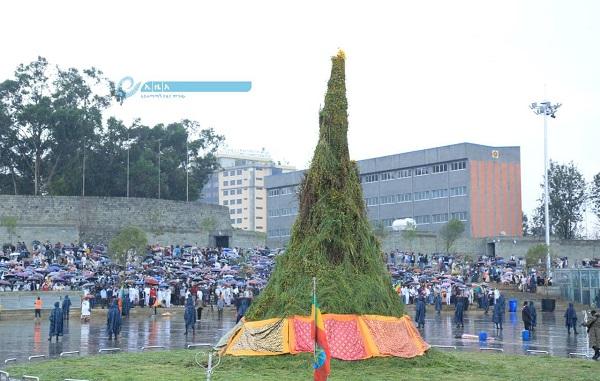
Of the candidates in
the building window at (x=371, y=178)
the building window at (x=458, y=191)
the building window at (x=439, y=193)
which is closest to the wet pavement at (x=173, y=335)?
the building window at (x=458, y=191)

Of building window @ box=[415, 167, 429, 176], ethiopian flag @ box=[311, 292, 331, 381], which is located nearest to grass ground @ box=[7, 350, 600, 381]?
ethiopian flag @ box=[311, 292, 331, 381]

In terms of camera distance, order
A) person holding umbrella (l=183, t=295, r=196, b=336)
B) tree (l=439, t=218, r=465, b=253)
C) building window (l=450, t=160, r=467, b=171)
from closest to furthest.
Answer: person holding umbrella (l=183, t=295, r=196, b=336)
tree (l=439, t=218, r=465, b=253)
building window (l=450, t=160, r=467, b=171)

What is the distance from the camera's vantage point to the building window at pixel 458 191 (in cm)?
7589

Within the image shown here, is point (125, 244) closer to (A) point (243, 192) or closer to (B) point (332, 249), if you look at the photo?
(B) point (332, 249)

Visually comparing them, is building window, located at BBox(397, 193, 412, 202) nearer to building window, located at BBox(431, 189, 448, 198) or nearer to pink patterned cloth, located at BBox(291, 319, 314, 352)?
building window, located at BBox(431, 189, 448, 198)

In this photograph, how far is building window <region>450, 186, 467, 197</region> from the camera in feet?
249

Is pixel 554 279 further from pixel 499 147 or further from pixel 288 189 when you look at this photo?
pixel 288 189

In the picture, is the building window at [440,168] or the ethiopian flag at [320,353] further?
the building window at [440,168]

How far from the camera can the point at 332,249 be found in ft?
61.0

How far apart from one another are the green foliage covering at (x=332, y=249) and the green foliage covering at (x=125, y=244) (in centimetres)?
3042

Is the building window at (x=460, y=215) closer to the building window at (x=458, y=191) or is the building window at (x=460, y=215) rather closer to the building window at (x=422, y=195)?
the building window at (x=458, y=191)

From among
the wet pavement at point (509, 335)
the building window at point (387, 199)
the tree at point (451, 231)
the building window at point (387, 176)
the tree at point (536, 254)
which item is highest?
the building window at point (387, 176)

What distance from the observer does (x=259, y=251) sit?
5869 centimetres

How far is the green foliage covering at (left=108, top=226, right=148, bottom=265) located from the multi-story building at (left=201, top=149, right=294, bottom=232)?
98939mm
